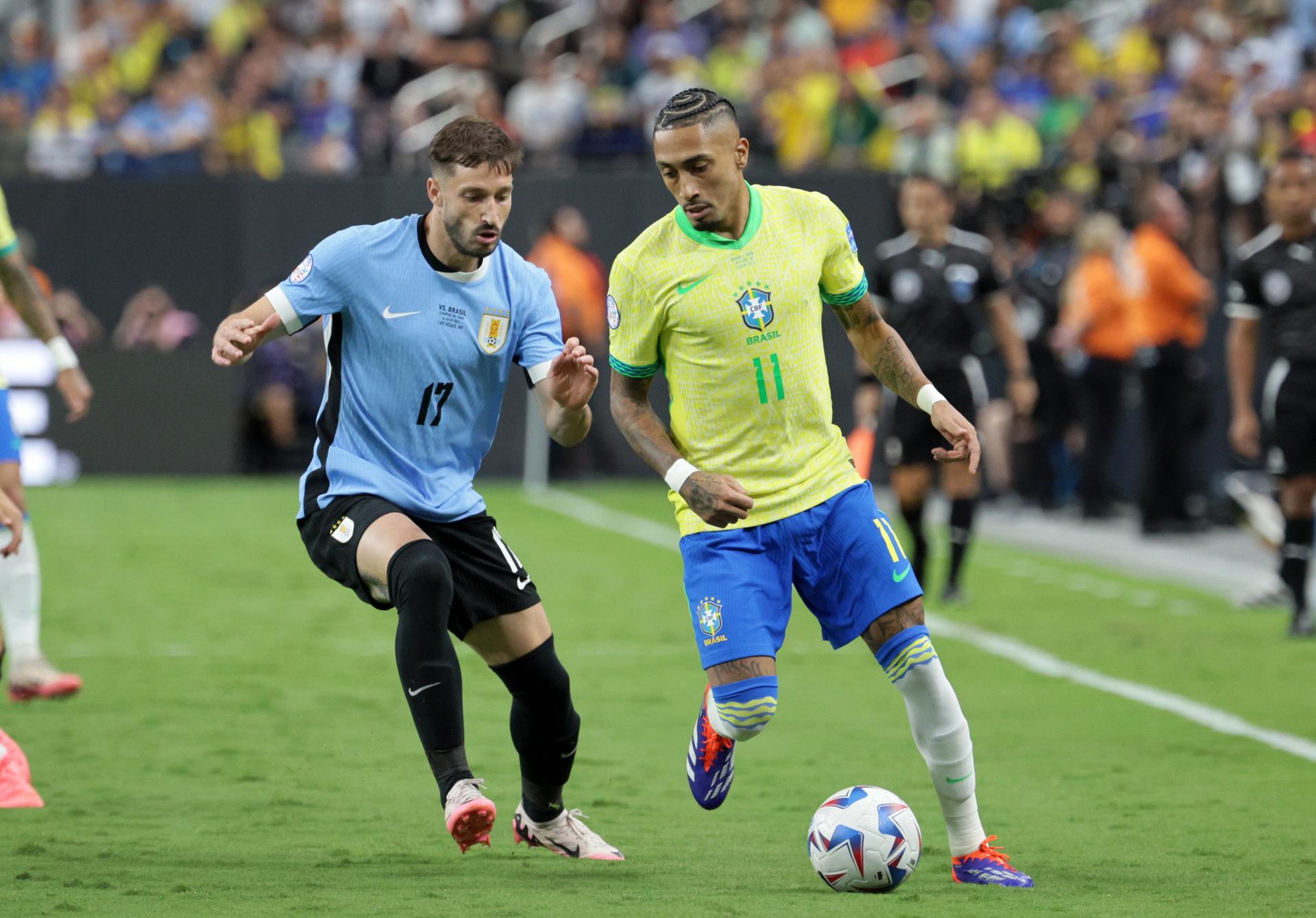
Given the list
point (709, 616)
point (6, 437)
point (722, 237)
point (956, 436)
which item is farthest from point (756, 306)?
point (6, 437)

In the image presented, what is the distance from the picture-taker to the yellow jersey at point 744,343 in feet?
19.3

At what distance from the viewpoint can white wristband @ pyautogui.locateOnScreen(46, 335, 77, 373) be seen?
8352mm

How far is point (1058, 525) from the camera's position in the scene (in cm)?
1816

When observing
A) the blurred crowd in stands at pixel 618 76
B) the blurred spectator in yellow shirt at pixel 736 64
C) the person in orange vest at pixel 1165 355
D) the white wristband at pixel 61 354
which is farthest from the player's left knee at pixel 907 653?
the blurred spectator in yellow shirt at pixel 736 64

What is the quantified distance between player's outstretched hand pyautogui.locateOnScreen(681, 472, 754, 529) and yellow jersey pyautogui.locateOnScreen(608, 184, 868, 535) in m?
0.23

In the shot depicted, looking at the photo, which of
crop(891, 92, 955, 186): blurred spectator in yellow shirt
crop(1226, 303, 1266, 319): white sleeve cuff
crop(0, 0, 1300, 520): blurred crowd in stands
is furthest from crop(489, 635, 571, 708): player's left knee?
crop(891, 92, 955, 186): blurred spectator in yellow shirt

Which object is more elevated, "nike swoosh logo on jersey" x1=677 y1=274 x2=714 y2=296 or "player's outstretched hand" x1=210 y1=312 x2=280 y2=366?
"nike swoosh logo on jersey" x1=677 y1=274 x2=714 y2=296

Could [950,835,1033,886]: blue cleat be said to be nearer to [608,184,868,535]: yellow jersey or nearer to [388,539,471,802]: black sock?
[608,184,868,535]: yellow jersey

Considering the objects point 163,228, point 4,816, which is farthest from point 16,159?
point 4,816

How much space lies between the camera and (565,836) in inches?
246

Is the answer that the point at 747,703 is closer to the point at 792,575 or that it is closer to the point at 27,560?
the point at 792,575

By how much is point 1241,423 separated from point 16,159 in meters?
17.0

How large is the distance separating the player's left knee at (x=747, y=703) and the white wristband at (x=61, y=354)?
3.75 meters

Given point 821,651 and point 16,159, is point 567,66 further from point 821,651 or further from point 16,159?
point 821,651
